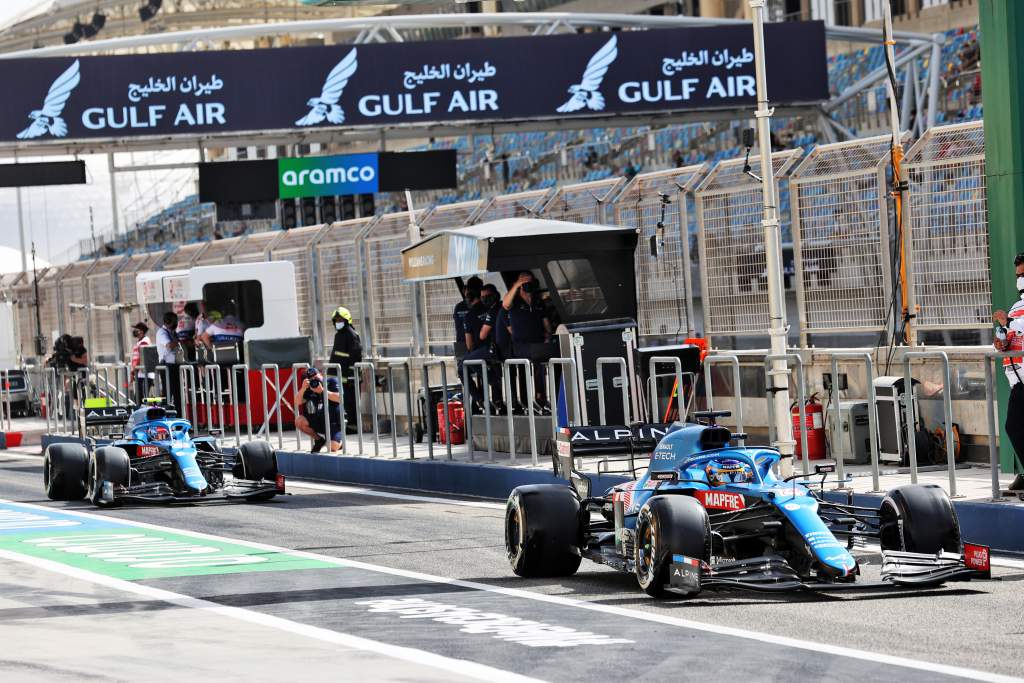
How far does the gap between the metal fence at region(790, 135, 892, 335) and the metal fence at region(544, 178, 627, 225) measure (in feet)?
10.3

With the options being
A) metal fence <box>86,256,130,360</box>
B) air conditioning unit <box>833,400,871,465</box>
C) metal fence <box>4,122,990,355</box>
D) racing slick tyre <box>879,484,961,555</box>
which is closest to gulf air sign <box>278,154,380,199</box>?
metal fence <box>86,256,130,360</box>

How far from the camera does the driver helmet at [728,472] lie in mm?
10516

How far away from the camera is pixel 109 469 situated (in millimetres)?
17344

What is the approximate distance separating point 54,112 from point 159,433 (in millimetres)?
16833

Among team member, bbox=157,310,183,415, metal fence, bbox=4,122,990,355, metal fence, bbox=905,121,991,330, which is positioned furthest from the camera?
team member, bbox=157,310,183,415

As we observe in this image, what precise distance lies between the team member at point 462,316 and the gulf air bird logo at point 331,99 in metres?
13.7

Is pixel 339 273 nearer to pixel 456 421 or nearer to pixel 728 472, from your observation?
pixel 456 421

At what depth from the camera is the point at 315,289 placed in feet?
94.8

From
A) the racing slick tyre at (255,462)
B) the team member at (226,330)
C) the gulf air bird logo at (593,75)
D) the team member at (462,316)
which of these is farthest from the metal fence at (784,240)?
the gulf air bird logo at (593,75)

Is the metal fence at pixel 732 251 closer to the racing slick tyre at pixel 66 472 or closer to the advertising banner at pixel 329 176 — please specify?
Answer: the racing slick tyre at pixel 66 472

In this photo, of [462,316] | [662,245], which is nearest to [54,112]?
[462,316]

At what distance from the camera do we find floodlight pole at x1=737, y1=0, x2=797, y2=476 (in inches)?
598

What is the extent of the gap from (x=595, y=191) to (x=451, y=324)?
14.1ft

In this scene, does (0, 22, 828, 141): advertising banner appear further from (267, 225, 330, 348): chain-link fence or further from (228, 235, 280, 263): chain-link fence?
(267, 225, 330, 348): chain-link fence
